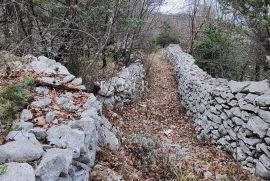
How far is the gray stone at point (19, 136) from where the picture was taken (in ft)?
9.78

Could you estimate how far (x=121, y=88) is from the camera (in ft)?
28.9

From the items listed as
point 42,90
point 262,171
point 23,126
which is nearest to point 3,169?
point 23,126

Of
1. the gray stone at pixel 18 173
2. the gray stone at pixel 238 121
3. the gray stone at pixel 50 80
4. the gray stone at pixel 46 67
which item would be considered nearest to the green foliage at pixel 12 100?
the gray stone at pixel 50 80

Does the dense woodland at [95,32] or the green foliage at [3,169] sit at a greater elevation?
the dense woodland at [95,32]

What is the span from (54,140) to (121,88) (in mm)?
5740

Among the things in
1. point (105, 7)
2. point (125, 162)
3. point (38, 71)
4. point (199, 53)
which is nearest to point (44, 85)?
point (38, 71)

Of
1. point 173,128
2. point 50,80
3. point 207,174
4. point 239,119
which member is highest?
point 50,80

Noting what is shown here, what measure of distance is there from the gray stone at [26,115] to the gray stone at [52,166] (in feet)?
2.77

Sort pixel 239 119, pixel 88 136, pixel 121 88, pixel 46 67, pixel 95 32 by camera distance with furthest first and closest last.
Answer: pixel 95 32
pixel 121 88
pixel 239 119
pixel 46 67
pixel 88 136

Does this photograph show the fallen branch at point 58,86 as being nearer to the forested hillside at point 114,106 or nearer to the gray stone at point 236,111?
the forested hillside at point 114,106

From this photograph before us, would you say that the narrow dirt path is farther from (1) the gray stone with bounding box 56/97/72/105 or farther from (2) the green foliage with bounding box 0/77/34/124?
(2) the green foliage with bounding box 0/77/34/124

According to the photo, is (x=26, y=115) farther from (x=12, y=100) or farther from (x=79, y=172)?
(x=79, y=172)

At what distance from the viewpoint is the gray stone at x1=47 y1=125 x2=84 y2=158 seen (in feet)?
10.2

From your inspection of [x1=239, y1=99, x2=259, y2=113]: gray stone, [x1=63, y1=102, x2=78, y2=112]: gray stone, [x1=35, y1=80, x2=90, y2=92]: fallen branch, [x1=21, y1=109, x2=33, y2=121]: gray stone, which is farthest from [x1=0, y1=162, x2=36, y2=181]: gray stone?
[x1=239, y1=99, x2=259, y2=113]: gray stone
